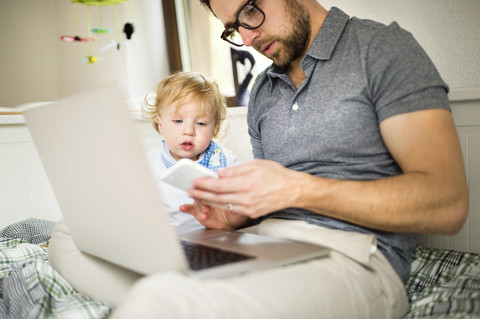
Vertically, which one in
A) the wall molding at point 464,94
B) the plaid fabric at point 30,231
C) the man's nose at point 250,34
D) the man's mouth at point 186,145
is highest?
the man's nose at point 250,34

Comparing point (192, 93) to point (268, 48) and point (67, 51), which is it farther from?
point (67, 51)

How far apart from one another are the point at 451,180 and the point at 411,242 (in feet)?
0.83

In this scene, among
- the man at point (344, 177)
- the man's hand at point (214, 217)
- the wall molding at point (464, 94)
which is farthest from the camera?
the wall molding at point (464, 94)

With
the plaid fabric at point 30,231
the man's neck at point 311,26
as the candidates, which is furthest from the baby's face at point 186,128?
the plaid fabric at point 30,231

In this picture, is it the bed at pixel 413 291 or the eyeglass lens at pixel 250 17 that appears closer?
the bed at pixel 413 291

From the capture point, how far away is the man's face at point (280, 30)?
129 centimetres

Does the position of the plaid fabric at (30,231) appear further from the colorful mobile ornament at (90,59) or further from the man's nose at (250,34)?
the man's nose at (250,34)

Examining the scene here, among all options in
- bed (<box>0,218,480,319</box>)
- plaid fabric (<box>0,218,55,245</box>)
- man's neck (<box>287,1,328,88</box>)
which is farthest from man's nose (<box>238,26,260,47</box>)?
plaid fabric (<box>0,218,55,245</box>)

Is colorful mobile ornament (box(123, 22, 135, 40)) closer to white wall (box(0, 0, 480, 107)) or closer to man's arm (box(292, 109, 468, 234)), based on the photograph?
white wall (box(0, 0, 480, 107))

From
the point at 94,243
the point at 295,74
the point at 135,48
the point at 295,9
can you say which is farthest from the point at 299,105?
the point at 135,48

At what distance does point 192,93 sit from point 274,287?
1096 mm

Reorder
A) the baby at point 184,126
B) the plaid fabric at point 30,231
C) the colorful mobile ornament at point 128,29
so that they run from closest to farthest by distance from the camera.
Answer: the baby at point 184,126 → the plaid fabric at point 30,231 → the colorful mobile ornament at point 128,29

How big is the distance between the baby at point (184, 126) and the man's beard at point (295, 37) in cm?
52

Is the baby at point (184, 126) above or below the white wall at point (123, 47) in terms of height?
below
